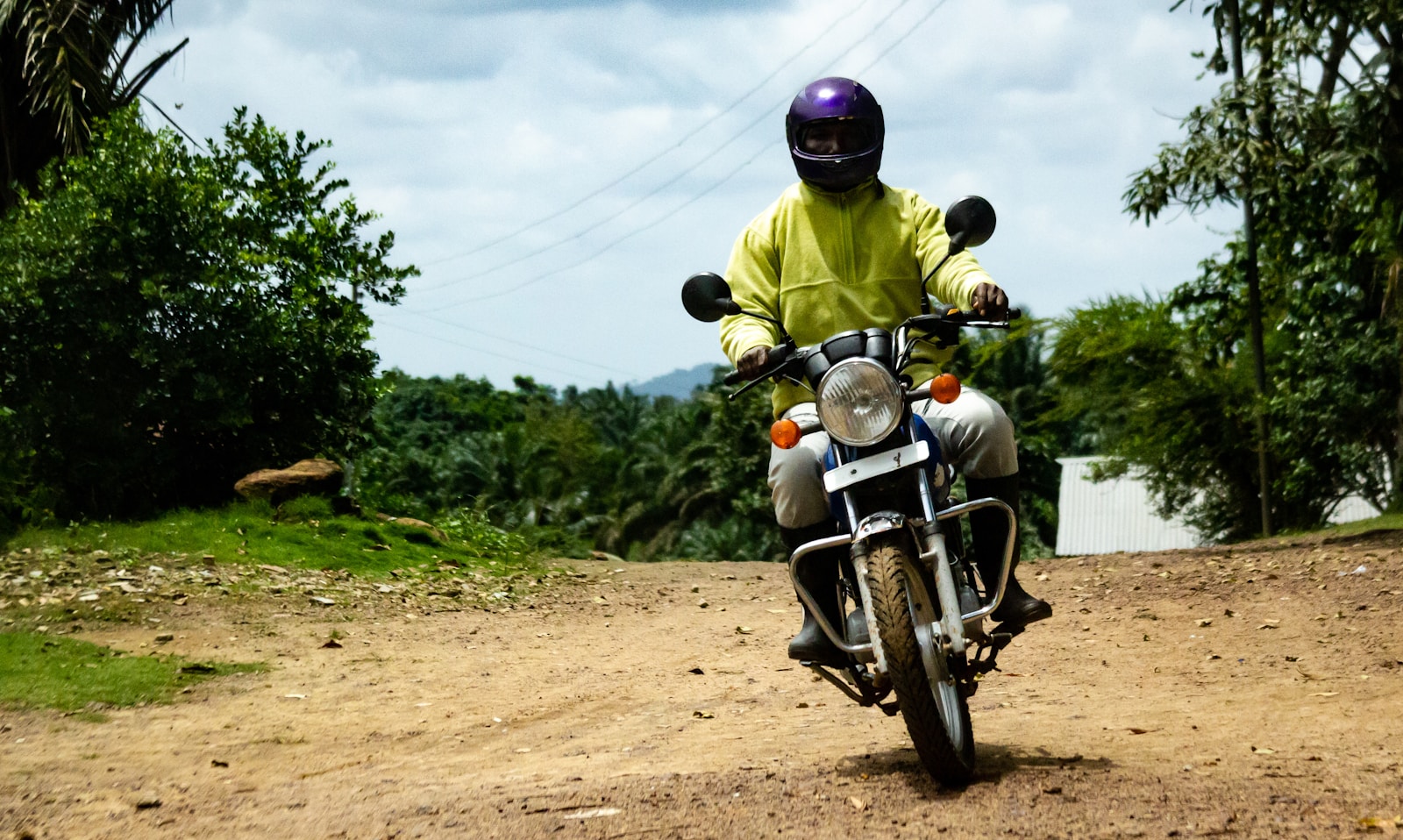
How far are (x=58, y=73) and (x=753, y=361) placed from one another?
12.8m

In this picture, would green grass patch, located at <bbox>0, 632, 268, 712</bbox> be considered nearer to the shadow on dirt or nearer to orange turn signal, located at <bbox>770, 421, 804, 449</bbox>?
the shadow on dirt

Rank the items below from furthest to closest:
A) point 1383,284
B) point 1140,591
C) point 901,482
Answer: point 1383,284, point 1140,591, point 901,482

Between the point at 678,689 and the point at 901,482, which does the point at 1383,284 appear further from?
the point at 901,482

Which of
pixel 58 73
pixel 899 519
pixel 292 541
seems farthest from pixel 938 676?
pixel 58 73

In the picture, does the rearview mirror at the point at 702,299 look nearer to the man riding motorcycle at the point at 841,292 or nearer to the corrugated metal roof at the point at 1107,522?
the man riding motorcycle at the point at 841,292

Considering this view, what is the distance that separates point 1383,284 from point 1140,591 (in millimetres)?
11244

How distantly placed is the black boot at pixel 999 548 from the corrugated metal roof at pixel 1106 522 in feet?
124

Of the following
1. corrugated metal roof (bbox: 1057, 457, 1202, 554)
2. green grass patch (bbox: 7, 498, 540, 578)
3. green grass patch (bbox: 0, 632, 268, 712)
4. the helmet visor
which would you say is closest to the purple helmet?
the helmet visor

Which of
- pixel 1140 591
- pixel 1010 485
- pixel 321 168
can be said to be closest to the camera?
pixel 1010 485

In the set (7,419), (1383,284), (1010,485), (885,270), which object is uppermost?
(1383,284)

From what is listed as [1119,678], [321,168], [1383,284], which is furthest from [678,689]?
[1383,284]

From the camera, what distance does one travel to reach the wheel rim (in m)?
3.78

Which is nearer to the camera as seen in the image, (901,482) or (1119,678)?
(901,482)

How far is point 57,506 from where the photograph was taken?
12.9 m
